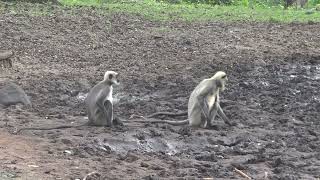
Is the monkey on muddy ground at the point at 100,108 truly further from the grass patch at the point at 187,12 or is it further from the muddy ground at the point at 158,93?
the grass patch at the point at 187,12

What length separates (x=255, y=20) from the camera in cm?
2131

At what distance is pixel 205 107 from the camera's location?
35.4 ft

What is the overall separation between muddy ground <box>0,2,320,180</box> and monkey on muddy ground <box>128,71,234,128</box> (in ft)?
1.04

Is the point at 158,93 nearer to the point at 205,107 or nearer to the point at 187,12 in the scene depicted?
the point at 205,107

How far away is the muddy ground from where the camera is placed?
8.35 m

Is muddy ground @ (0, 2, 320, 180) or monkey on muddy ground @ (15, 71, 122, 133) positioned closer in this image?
muddy ground @ (0, 2, 320, 180)

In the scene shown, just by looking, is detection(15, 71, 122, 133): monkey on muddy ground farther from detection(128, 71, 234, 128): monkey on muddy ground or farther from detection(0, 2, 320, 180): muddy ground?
detection(128, 71, 234, 128): monkey on muddy ground

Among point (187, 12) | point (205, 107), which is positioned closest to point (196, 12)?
point (187, 12)

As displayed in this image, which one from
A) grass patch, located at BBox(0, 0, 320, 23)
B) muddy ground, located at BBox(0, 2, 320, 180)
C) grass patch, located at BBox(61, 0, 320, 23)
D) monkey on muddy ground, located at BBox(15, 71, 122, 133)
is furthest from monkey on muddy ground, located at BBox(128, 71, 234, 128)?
grass patch, located at BBox(61, 0, 320, 23)

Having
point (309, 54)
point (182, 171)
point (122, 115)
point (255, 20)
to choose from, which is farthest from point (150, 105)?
point (255, 20)

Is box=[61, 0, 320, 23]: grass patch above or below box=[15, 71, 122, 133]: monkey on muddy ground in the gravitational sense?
above

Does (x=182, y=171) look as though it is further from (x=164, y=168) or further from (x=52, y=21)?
(x=52, y=21)

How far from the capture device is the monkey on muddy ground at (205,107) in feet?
35.1

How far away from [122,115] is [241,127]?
6.75 feet
